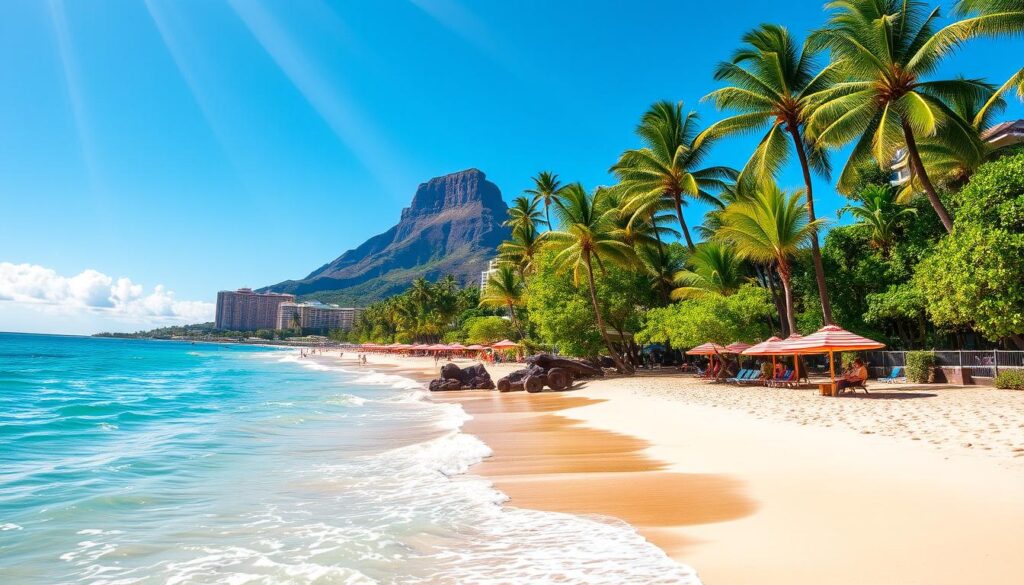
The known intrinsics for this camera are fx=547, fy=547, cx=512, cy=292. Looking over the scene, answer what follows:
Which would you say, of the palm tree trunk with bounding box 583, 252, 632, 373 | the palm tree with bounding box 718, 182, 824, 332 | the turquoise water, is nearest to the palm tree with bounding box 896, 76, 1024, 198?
the palm tree with bounding box 718, 182, 824, 332

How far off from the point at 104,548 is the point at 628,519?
5.04 metres

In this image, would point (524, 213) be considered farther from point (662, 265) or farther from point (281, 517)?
point (281, 517)

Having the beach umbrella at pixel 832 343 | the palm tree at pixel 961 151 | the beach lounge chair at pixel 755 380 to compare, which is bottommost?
the beach lounge chair at pixel 755 380

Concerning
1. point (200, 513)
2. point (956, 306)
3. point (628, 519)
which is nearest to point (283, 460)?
point (200, 513)

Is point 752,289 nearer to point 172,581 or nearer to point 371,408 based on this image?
point 371,408

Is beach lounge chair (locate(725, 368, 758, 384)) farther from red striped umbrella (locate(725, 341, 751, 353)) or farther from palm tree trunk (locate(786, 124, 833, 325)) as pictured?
palm tree trunk (locate(786, 124, 833, 325))

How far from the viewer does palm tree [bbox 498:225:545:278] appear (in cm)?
Answer: 4097

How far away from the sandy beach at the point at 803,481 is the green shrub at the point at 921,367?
4484 mm

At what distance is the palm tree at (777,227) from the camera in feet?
67.3

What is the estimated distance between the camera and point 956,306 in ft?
50.0

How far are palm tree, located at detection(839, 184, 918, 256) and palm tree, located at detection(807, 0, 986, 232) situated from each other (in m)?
5.99

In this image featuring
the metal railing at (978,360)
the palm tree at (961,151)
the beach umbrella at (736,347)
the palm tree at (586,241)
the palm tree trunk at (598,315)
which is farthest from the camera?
the palm tree at (586,241)

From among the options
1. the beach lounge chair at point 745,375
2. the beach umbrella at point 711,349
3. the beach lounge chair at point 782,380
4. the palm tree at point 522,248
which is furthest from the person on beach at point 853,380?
the palm tree at point 522,248

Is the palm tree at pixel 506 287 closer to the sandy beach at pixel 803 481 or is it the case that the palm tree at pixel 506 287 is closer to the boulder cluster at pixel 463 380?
the boulder cluster at pixel 463 380
